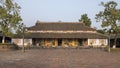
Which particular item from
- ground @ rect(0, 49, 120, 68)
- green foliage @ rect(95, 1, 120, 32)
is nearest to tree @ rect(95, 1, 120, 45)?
green foliage @ rect(95, 1, 120, 32)

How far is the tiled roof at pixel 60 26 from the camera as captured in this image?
69.7 meters

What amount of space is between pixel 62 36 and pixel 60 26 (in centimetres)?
617

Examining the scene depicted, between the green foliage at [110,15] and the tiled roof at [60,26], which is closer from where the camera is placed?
the green foliage at [110,15]

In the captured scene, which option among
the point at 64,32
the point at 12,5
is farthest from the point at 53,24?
the point at 12,5

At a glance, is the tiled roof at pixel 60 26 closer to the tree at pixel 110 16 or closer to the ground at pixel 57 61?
the tree at pixel 110 16

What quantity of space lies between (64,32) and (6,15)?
2264cm

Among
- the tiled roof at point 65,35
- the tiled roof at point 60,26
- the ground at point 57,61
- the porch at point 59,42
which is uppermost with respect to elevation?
the tiled roof at point 60,26

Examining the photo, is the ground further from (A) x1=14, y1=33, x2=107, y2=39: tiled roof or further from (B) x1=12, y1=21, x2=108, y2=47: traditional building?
(B) x1=12, y1=21, x2=108, y2=47: traditional building

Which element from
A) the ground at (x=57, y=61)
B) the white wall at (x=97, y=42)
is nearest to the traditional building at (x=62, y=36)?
the white wall at (x=97, y=42)

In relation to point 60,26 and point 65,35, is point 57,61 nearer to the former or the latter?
point 65,35

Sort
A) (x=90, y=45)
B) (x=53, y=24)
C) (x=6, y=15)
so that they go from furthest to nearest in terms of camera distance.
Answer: (x=53, y=24)
(x=90, y=45)
(x=6, y=15)

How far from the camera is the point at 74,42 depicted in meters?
67.8

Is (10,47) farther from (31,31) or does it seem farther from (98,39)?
(98,39)

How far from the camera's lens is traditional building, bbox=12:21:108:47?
65.9 m
